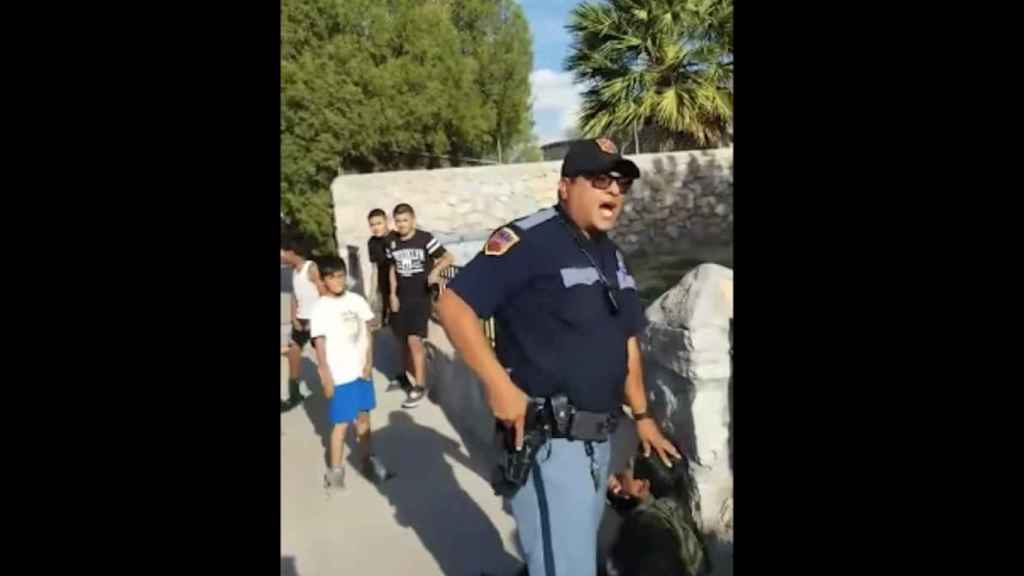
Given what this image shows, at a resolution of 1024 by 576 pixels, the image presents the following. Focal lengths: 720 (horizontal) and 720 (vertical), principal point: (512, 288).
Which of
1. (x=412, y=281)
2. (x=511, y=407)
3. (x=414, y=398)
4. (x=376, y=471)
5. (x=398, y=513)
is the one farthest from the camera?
(x=412, y=281)

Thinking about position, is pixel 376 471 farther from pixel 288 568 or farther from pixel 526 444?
pixel 526 444

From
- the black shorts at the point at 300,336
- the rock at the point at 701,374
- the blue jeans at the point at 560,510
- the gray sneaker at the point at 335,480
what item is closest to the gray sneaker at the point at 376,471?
the gray sneaker at the point at 335,480

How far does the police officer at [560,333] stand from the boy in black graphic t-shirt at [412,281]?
1.90 m

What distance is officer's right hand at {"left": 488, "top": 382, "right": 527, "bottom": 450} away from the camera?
2.01 m

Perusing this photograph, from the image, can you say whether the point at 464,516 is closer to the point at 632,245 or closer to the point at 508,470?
the point at 508,470

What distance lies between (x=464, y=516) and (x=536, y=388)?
106 centimetres

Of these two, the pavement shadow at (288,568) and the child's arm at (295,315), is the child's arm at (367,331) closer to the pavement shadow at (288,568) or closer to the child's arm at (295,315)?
the pavement shadow at (288,568)

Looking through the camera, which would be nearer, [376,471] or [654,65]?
[376,471]

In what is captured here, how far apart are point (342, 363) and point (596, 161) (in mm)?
1534

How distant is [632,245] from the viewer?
4547 millimetres

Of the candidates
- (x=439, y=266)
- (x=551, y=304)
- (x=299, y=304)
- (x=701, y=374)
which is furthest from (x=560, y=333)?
(x=299, y=304)

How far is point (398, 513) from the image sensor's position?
9.54 ft

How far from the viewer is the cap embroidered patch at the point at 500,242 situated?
2014 millimetres
